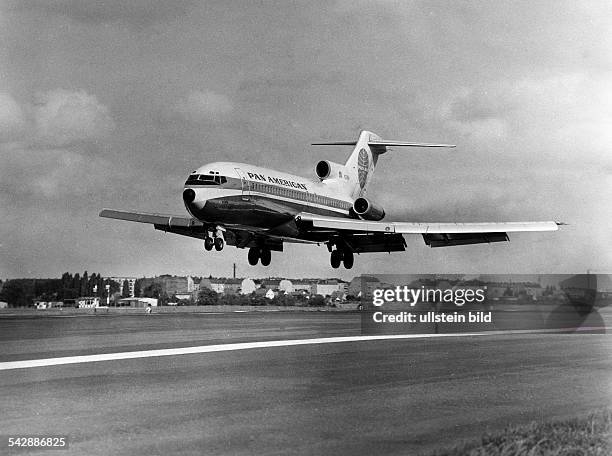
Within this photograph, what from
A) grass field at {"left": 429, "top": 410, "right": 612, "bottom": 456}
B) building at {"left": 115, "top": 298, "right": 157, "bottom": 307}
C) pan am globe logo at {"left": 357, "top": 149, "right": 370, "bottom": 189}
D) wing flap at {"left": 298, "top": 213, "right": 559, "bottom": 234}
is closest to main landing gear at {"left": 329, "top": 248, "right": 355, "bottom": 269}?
wing flap at {"left": 298, "top": 213, "right": 559, "bottom": 234}

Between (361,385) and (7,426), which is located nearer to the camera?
(7,426)

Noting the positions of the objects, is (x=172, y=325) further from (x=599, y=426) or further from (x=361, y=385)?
(x=599, y=426)

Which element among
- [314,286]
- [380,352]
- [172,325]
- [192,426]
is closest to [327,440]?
[192,426]

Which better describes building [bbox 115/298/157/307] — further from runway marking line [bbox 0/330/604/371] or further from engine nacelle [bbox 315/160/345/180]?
runway marking line [bbox 0/330/604/371]

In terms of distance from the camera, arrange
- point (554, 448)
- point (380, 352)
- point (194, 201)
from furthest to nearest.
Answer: point (194, 201)
point (380, 352)
point (554, 448)

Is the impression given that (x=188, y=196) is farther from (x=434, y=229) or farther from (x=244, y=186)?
(x=434, y=229)

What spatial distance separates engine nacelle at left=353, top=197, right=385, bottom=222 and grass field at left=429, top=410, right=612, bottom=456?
44.4 meters

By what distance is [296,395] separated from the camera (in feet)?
45.6

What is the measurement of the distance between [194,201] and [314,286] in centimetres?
3652

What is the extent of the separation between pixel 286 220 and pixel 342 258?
7453mm

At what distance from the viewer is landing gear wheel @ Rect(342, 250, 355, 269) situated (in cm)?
5194

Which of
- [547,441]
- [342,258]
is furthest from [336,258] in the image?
[547,441]

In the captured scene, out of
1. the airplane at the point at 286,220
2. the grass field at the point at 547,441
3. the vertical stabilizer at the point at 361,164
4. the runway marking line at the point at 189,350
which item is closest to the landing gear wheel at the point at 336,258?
the airplane at the point at 286,220

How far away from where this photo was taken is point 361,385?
15.1 meters
